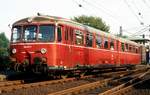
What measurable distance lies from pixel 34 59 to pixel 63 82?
1920 mm

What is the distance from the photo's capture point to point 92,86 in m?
16.5

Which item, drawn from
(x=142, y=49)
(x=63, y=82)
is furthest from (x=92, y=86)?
(x=142, y=49)

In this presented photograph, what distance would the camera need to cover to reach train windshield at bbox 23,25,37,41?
59.6 ft

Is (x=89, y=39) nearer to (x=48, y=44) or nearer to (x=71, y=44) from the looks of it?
(x=71, y=44)

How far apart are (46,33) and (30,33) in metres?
0.96

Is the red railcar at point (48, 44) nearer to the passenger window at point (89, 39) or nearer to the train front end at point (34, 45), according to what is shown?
the train front end at point (34, 45)

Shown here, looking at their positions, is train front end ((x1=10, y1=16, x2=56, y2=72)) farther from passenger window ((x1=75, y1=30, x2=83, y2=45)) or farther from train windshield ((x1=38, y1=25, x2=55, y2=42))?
passenger window ((x1=75, y1=30, x2=83, y2=45))

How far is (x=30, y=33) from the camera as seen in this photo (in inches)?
724

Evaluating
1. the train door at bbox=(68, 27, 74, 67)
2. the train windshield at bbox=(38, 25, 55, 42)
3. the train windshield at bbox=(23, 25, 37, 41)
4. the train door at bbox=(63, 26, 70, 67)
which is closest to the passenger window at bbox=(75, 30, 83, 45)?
the train door at bbox=(68, 27, 74, 67)

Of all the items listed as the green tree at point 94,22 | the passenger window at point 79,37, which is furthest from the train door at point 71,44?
the green tree at point 94,22

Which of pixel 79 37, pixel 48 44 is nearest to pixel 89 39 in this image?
pixel 79 37

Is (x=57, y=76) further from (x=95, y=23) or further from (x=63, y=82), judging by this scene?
(x=95, y=23)

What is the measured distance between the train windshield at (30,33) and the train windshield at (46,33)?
0.33m

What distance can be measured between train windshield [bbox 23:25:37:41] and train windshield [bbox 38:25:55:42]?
0.33 m
